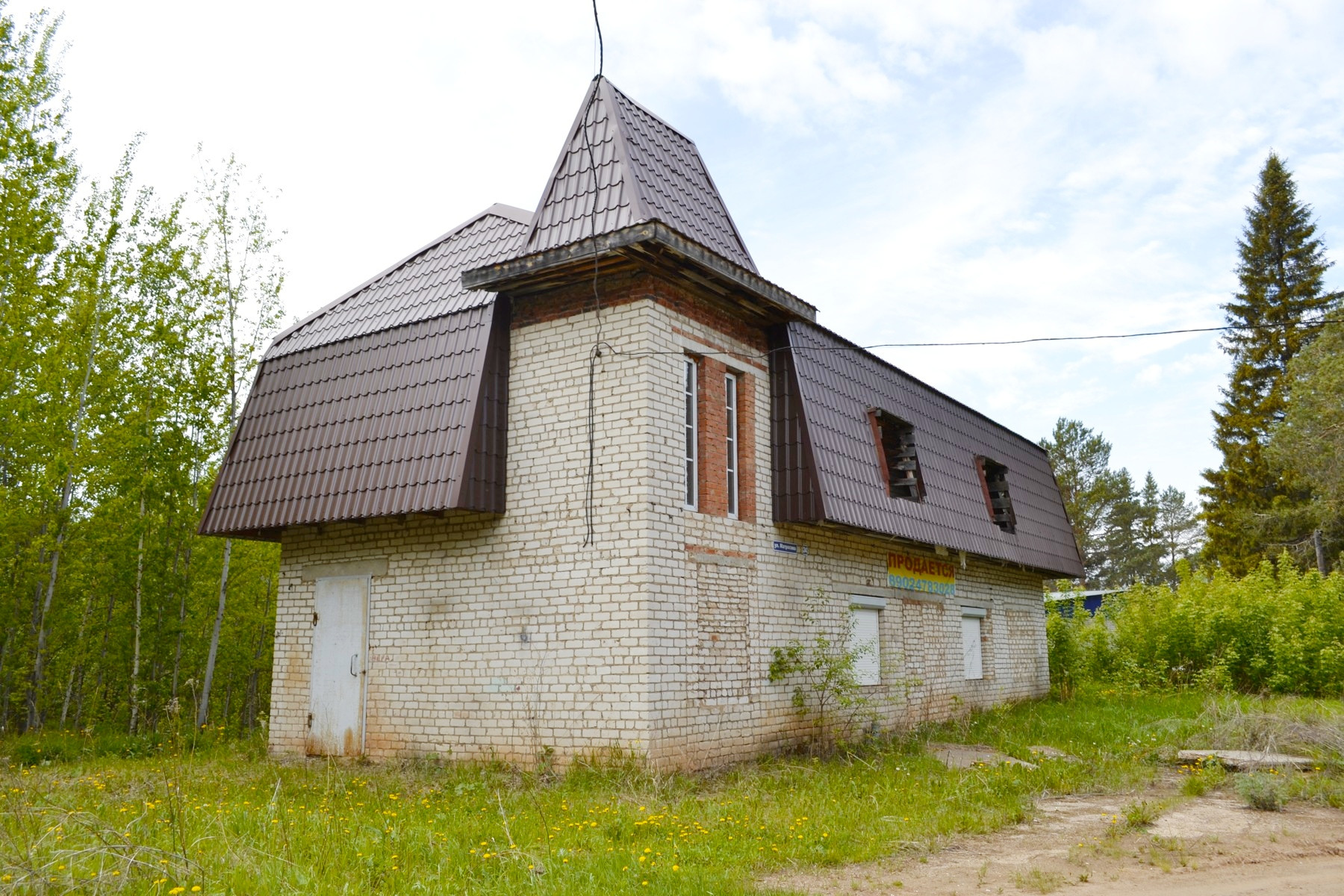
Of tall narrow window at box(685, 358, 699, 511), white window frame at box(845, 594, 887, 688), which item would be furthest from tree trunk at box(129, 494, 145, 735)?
white window frame at box(845, 594, 887, 688)

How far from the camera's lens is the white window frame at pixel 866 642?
41.3 feet

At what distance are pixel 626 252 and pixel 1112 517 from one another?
47026mm

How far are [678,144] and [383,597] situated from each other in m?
6.98

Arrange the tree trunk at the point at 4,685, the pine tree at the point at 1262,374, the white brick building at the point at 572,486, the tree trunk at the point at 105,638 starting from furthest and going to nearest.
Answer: the pine tree at the point at 1262,374 → the tree trunk at the point at 105,638 → the tree trunk at the point at 4,685 → the white brick building at the point at 572,486

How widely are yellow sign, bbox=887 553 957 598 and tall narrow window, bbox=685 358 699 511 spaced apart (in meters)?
4.71

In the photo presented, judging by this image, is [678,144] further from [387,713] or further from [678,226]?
[387,713]

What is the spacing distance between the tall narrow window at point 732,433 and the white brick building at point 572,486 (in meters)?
0.03

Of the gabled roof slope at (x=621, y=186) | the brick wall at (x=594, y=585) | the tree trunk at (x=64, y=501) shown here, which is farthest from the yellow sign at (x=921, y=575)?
the tree trunk at (x=64, y=501)

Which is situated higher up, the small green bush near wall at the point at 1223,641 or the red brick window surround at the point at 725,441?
the red brick window surround at the point at 725,441

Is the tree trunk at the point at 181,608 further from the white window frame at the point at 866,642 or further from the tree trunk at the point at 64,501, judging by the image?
the white window frame at the point at 866,642

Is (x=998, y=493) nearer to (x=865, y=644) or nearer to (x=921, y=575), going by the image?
(x=921, y=575)

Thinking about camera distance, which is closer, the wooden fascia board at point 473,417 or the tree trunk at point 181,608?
the wooden fascia board at point 473,417

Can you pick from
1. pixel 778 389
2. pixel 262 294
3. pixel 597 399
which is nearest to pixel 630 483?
pixel 597 399

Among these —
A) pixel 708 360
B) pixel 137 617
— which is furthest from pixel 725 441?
→ pixel 137 617
